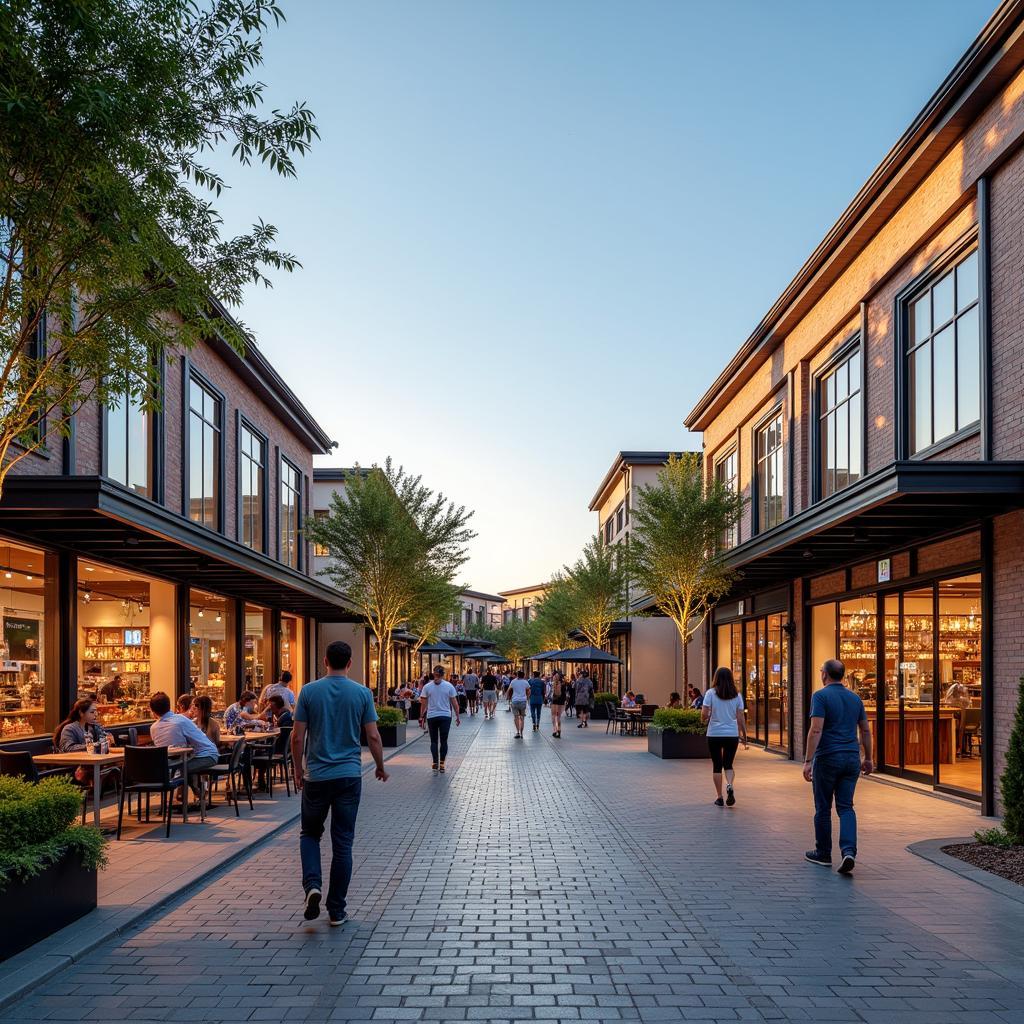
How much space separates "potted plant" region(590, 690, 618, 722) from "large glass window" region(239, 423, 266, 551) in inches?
564

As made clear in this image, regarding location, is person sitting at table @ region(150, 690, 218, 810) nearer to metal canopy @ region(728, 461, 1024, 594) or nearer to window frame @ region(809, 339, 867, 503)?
metal canopy @ region(728, 461, 1024, 594)

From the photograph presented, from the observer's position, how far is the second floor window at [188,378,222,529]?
22.8 metres

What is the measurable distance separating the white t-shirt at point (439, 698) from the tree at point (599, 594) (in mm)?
23609

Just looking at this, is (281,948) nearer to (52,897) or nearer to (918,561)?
(52,897)

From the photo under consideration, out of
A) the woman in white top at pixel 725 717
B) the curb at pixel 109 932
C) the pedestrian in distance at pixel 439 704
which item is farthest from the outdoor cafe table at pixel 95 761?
the woman in white top at pixel 725 717

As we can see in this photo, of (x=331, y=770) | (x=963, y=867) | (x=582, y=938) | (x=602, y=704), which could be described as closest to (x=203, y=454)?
(x=331, y=770)

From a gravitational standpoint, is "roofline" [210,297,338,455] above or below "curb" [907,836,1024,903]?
above

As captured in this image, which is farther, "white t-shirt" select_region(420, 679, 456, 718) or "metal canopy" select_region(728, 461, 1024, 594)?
"white t-shirt" select_region(420, 679, 456, 718)

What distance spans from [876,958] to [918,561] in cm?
968

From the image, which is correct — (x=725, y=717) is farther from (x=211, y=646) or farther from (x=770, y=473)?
(x=211, y=646)

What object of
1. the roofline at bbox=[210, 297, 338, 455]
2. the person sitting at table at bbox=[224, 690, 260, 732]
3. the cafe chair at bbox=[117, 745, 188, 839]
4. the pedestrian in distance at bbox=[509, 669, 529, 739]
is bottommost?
the pedestrian in distance at bbox=[509, 669, 529, 739]

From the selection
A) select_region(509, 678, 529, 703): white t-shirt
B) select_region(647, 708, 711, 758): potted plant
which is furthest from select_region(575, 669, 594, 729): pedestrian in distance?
select_region(647, 708, 711, 758): potted plant

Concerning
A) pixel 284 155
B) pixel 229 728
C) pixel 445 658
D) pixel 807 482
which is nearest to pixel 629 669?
pixel 807 482

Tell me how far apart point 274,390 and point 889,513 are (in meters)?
19.8
